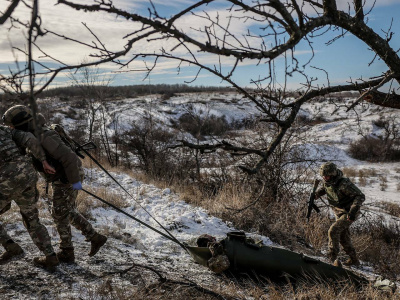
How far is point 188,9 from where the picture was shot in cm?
219

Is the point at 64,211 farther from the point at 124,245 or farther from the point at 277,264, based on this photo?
the point at 277,264

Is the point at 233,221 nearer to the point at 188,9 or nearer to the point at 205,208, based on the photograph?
the point at 205,208

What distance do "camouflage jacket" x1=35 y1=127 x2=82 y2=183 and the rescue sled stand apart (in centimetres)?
210

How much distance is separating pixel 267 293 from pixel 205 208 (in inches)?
139

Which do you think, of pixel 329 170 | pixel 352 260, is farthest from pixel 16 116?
pixel 352 260

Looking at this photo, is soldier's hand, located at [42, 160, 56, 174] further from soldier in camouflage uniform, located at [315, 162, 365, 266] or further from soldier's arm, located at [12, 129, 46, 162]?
soldier in camouflage uniform, located at [315, 162, 365, 266]

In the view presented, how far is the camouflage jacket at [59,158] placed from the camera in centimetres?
344

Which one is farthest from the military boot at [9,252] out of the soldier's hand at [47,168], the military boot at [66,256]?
the soldier's hand at [47,168]

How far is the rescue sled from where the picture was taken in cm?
401

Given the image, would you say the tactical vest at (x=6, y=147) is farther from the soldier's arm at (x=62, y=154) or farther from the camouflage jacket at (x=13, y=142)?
the soldier's arm at (x=62, y=154)

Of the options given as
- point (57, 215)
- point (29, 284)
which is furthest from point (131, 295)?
point (57, 215)

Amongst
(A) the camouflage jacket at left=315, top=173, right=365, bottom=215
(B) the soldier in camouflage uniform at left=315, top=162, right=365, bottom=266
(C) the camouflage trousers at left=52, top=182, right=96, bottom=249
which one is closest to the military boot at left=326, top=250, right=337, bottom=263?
(B) the soldier in camouflage uniform at left=315, top=162, right=365, bottom=266

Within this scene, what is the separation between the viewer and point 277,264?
13.3 ft

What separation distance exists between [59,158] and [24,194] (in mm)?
565
